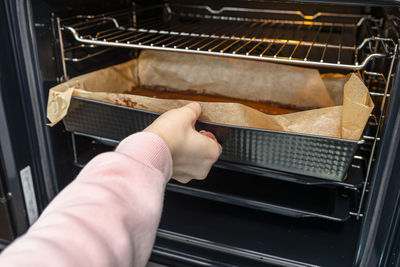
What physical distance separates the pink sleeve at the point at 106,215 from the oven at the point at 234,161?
32 centimetres

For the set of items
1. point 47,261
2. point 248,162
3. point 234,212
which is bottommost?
point 234,212

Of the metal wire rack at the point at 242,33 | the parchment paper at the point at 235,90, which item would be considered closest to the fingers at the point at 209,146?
the parchment paper at the point at 235,90

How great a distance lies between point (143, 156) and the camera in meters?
0.54

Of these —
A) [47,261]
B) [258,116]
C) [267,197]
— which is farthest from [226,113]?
[47,261]

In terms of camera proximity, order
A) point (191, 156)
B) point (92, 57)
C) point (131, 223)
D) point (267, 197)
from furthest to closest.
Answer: point (92, 57) → point (267, 197) → point (191, 156) → point (131, 223)

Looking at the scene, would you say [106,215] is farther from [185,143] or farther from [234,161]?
[234,161]

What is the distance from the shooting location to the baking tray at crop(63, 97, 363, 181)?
734 millimetres

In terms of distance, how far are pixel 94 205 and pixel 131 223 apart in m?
0.06

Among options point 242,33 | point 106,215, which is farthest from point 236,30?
point 106,215

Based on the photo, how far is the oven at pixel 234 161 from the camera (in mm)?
748

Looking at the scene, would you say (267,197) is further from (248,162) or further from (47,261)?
(47,261)

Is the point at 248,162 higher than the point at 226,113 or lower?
lower

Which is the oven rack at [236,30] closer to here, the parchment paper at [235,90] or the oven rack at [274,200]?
the parchment paper at [235,90]

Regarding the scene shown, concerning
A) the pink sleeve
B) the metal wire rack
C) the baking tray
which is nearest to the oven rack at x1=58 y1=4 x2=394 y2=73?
the metal wire rack
